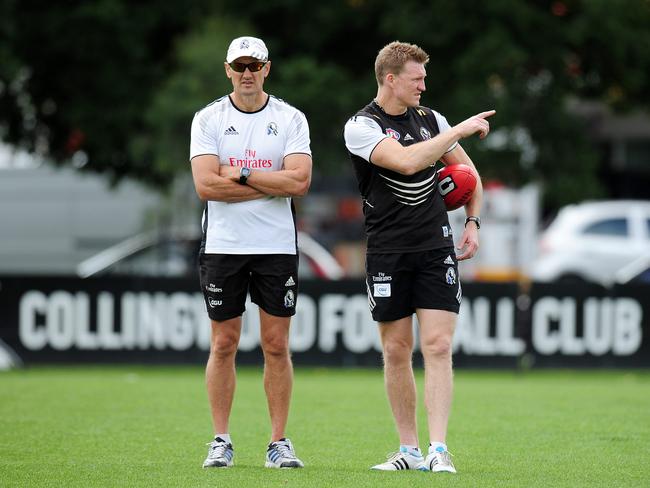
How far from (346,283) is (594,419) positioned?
19.7 ft

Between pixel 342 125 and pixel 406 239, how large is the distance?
12.6m

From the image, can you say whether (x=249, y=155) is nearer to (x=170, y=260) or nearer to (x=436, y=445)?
(x=436, y=445)

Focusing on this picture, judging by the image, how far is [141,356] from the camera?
15664mm

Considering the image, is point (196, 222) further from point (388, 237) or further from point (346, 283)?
point (388, 237)

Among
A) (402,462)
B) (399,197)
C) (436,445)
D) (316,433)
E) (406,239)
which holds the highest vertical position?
(399,197)

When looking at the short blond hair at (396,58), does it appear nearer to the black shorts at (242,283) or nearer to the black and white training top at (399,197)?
the black and white training top at (399,197)

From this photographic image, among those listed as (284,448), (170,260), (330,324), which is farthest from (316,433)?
(170,260)

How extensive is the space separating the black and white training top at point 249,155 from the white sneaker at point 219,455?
1068 millimetres

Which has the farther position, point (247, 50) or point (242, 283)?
point (242, 283)

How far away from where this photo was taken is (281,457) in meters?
7.09

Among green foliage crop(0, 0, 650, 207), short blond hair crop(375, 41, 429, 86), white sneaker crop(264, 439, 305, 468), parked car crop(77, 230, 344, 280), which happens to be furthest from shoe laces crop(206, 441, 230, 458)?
green foliage crop(0, 0, 650, 207)

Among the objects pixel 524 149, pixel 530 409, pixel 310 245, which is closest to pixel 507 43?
pixel 524 149

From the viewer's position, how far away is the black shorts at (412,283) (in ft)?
23.1

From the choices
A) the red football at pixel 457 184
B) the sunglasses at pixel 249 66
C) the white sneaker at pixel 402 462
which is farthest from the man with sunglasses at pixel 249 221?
the red football at pixel 457 184
